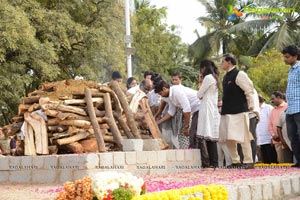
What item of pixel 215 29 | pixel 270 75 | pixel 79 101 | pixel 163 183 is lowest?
pixel 163 183

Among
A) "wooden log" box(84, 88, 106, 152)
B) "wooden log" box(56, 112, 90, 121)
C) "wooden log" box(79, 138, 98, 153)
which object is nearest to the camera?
"wooden log" box(84, 88, 106, 152)

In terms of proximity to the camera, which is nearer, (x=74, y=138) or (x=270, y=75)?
(x=74, y=138)

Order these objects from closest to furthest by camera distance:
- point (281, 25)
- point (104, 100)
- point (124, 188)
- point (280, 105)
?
1. point (124, 188)
2. point (104, 100)
3. point (280, 105)
4. point (281, 25)

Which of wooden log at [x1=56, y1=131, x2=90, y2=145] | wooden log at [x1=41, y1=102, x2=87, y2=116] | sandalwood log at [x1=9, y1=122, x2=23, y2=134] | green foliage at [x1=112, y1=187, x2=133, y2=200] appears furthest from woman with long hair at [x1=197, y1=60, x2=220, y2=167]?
green foliage at [x1=112, y1=187, x2=133, y2=200]

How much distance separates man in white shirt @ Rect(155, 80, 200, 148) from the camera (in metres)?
10.6

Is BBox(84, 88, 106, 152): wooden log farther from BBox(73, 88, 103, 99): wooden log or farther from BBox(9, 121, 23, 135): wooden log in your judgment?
BBox(9, 121, 23, 135): wooden log

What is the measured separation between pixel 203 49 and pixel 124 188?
40.1 metres

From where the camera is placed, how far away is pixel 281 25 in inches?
1404

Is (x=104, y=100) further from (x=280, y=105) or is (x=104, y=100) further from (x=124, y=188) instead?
(x=124, y=188)

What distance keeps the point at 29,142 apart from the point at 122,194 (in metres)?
4.74

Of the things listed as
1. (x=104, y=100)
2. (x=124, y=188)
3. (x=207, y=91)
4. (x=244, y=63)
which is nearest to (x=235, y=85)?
(x=207, y=91)

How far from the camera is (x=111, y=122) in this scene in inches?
404

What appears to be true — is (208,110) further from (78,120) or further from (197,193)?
(197,193)

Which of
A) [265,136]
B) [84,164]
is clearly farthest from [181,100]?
[84,164]
